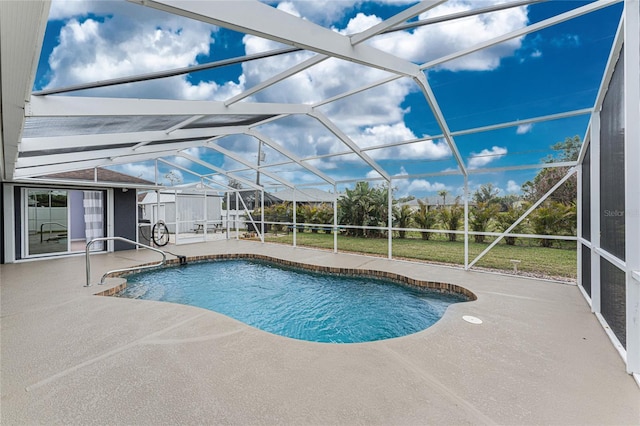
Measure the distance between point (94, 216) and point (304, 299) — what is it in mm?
9069

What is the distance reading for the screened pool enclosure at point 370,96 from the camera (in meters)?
2.61

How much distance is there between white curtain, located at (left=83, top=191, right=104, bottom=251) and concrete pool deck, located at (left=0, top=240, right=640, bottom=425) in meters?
6.97

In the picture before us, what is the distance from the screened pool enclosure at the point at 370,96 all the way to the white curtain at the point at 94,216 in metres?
0.63

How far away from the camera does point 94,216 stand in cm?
1043

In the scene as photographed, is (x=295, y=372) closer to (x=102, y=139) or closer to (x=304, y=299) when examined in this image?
(x=304, y=299)

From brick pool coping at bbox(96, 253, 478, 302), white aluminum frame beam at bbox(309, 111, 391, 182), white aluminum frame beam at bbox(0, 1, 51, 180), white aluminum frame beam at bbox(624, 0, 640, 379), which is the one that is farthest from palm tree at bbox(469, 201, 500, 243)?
white aluminum frame beam at bbox(0, 1, 51, 180)

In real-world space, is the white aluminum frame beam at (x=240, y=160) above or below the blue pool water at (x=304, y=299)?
above

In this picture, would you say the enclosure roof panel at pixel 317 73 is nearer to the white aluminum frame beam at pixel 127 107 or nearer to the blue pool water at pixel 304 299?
the white aluminum frame beam at pixel 127 107

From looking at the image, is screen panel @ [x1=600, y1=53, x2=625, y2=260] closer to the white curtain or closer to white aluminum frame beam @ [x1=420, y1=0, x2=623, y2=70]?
white aluminum frame beam @ [x1=420, y1=0, x2=623, y2=70]

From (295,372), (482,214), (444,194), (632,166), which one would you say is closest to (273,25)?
(295,372)

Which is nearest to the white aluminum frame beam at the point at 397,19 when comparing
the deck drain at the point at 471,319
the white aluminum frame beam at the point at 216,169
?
the deck drain at the point at 471,319

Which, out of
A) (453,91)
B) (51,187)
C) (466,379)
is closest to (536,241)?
(453,91)

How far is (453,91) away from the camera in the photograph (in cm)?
560

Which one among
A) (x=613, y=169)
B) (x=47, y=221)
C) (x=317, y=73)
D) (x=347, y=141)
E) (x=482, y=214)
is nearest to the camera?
(x=613, y=169)
